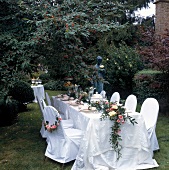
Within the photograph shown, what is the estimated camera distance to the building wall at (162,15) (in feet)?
35.9

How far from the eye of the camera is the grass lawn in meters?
3.80

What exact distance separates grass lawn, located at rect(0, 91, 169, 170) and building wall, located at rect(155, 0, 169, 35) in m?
5.55

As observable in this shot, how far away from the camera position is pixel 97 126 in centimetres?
351

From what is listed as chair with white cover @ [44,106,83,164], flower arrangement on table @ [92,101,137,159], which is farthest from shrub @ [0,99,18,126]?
flower arrangement on table @ [92,101,137,159]

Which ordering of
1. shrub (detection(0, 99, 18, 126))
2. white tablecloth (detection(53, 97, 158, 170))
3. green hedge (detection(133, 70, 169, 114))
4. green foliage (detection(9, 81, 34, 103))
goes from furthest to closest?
green foliage (detection(9, 81, 34, 103))
green hedge (detection(133, 70, 169, 114))
shrub (detection(0, 99, 18, 126))
white tablecloth (detection(53, 97, 158, 170))

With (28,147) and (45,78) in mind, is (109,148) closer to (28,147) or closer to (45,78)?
(28,147)

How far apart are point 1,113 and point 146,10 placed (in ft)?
46.5

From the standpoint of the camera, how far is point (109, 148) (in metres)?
3.55

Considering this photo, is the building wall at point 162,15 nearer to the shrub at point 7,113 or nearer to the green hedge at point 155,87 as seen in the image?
the green hedge at point 155,87

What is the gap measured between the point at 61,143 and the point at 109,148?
0.74 m

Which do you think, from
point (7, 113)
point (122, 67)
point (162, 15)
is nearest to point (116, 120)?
point (7, 113)

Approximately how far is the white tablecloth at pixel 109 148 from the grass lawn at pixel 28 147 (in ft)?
1.00

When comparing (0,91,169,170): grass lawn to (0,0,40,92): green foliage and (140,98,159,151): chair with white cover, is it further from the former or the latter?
(0,0,40,92): green foliage

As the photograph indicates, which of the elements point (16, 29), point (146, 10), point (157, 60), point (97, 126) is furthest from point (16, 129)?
point (146, 10)
